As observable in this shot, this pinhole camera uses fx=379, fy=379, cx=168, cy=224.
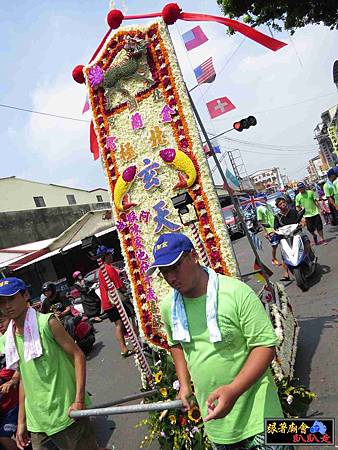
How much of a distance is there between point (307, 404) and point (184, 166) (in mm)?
2703

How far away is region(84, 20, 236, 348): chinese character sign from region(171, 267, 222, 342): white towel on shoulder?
7.81 feet

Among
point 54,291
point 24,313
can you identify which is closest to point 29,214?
point 54,291

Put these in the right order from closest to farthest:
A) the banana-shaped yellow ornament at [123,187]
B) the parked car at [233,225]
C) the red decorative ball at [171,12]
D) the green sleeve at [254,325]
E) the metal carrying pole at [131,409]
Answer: the green sleeve at [254,325] < the metal carrying pole at [131,409] < the red decorative ball at [171,12] < the banana-shaped yellow ornament at [123,187] < the parked car at [233,225]

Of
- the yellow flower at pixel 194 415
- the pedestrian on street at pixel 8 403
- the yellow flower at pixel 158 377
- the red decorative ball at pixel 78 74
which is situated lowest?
the yellow flower at pixel 194 415

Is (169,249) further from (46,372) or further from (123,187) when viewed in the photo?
(123,187)

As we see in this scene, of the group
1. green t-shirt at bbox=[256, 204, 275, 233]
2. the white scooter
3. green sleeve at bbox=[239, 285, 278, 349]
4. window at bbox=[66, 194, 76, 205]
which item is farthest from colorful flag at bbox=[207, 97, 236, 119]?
window at bbox=[66, 194, 76, 205]

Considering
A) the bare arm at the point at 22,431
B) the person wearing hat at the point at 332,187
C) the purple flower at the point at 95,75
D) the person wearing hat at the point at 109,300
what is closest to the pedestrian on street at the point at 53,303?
the person wearing hat at the point at 109,300

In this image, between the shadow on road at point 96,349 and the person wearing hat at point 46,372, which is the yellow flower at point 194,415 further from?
the shadow on road at point 96,349

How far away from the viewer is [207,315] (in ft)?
5.95

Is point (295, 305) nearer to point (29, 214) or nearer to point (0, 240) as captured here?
point (0, 240)

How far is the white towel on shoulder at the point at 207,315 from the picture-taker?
1.79 meters

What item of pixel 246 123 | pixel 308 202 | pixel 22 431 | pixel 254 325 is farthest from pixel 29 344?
pixel 308 202

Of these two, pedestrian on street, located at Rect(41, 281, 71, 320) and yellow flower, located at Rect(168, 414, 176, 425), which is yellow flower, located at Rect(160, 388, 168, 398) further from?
pedestrian on street, located at Rect(41, 281, 71, 320)

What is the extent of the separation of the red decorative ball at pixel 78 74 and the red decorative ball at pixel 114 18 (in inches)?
26.3
